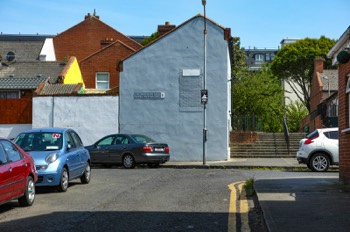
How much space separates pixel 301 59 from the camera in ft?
197

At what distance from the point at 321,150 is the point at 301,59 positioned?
41.8 m

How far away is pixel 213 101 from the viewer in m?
28.4

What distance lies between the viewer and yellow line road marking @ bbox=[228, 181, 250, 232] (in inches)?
322

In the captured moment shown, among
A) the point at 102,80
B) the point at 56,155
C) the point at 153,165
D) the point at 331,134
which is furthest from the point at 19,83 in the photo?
the point at 56,155

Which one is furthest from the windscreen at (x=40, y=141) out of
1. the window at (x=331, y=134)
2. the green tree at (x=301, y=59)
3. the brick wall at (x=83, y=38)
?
the green tree at (x=301, y=59)

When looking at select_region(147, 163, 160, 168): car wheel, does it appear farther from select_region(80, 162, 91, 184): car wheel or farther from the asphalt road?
the asphalt road

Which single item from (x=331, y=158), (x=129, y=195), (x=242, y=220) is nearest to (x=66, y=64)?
(x=331, y=158)

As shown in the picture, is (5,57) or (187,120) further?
(5,57)

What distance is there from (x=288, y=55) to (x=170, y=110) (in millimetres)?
34003

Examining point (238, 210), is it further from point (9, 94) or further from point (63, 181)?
point (9, 94)

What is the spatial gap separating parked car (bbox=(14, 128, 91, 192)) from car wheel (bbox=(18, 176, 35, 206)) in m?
1.68

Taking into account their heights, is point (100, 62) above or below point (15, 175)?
above

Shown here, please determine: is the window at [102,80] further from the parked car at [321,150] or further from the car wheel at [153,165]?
the parked car at [321,150]

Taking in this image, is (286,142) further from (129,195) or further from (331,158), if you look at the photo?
(129,195)
